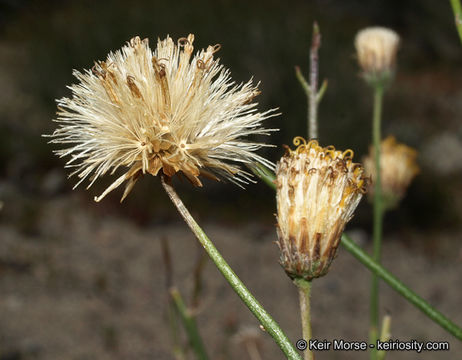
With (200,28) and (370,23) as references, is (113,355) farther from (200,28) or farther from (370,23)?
(370,23)

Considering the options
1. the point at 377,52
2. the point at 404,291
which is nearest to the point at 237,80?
the point at 377,52

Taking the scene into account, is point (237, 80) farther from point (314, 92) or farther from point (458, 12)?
point (458, 12)

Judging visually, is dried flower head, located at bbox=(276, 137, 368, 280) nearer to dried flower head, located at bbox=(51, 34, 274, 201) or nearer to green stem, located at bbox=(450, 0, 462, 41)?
dried flower head, located at bbox=(51, 34, 274, 201)

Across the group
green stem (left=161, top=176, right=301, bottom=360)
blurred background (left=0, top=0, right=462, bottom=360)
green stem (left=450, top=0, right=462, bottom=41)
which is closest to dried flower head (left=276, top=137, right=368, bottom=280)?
green stem (left=161, top=176, right=301, bottom=360)

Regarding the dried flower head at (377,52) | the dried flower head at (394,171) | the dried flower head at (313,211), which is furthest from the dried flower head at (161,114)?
the dried flower head at (394,171)

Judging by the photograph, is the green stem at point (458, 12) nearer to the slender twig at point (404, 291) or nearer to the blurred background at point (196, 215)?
the slender twig at point (404, 291)
